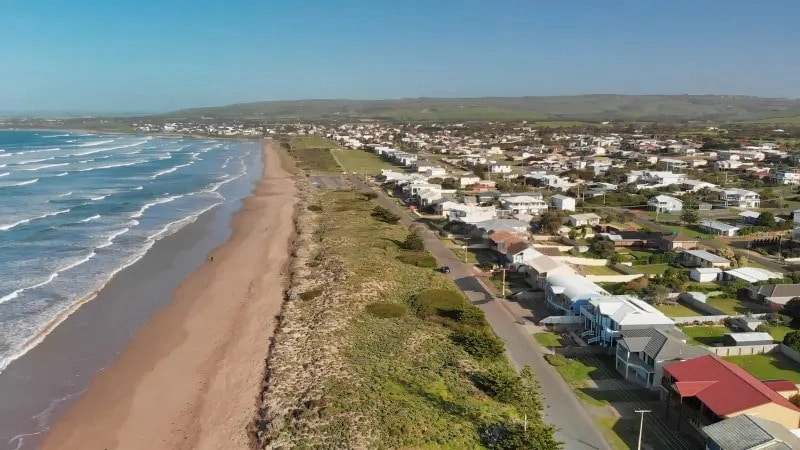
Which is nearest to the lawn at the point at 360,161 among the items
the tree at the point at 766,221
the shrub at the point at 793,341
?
the tree at the point at 766,221

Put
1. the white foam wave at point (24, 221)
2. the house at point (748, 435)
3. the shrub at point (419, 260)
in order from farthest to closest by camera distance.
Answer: the white foam wave at point (24, 221)
the shrub at point (419, 260)
the house at point (748, 435)

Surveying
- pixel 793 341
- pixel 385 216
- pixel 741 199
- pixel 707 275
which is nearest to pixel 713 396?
pixel 793 341

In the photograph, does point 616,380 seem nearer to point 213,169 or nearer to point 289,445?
point 289,445

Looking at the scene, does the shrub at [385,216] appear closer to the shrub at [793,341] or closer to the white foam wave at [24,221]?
the white foam wave at [24,221]

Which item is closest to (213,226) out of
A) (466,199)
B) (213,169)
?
(466,199)

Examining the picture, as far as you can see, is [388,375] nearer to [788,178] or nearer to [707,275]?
[707,275]

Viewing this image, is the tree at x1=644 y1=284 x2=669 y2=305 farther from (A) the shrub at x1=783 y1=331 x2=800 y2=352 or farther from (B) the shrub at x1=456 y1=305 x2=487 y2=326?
(B) the shrub at x1=456 y1=305 x2=487 y2=326

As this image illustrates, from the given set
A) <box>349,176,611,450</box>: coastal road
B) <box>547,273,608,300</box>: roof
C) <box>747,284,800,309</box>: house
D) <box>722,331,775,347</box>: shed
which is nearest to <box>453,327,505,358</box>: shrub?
<box>349,176,611,450</box>: coastal road
